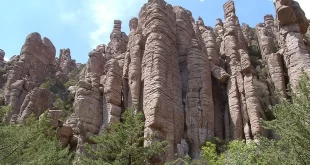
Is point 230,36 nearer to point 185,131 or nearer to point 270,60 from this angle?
point 270,60

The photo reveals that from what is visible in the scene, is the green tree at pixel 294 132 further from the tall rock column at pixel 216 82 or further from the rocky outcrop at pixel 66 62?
the rocky outcrop at pixel 66 62

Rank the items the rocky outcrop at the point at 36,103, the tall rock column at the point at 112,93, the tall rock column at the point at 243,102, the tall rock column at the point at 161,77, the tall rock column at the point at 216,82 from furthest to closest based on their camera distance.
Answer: the rocky outcrop at the point at 36,103, the tall rock column at the point at 216,82, the tall rock column at the point at 112,93, the tall rock column at the point at 243,102, the tall rock column at the point at 161,77

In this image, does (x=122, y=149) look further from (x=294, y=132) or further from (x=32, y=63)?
(x=32, y=63)

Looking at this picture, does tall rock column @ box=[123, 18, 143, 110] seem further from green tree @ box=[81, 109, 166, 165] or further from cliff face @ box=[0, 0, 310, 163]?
green tree @ box=[81, 109, 166, 165]

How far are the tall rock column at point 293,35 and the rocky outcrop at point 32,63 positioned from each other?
103ft

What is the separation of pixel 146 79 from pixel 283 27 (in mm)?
11644

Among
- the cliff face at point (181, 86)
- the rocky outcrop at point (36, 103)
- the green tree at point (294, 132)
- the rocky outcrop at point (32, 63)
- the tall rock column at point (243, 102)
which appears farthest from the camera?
the rocky outcrop at point (32, 63)

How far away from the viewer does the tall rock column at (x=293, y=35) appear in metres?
25.2

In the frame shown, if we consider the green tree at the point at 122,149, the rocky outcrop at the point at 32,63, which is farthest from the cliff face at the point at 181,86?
the rocky outcrop at the point at 32,63

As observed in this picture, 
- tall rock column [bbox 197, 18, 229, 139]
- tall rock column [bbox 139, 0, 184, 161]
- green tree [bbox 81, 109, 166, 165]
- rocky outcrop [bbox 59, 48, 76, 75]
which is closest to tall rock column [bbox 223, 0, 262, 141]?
tall rock column [bbox 197, 18, 229, 139]

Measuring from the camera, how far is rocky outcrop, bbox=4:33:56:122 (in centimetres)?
4912

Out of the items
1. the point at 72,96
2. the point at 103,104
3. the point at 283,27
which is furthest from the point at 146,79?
the point at 72,96

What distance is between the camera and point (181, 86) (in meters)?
31.0

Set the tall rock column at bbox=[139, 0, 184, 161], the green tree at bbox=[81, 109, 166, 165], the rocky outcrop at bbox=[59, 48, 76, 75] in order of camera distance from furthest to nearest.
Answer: the rocky outcrop at bbox=[59, 48, 76, 75] < the tall rock column at bbox=[139, 0, 184, 161] < the green tree at bbox=[81, 109, 166, 165]
